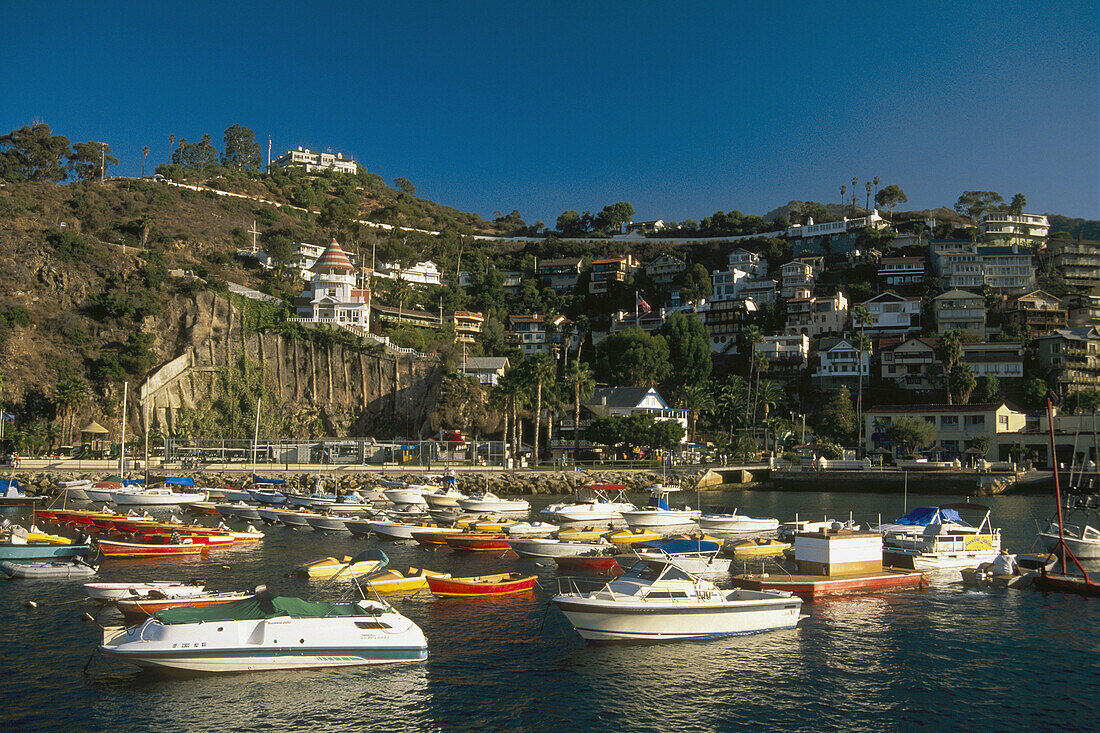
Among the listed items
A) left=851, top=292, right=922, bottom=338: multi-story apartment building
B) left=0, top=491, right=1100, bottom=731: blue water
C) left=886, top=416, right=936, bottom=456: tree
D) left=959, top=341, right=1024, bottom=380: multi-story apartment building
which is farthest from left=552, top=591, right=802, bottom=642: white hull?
left=851, top=292, right=922, bottom=338: multi-story apartment building

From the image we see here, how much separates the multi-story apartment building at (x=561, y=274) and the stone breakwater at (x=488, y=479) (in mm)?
86102

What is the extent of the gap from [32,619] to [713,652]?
2328cm

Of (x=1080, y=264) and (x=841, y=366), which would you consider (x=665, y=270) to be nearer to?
(x=841, y=366)

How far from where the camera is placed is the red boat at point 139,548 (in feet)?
126

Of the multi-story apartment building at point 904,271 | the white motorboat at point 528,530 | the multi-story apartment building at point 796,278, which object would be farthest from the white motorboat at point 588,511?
the multi-story apartment building at point 904,271

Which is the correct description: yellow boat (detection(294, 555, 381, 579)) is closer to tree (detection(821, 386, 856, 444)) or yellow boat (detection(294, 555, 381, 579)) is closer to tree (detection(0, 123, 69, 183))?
tree (detection(821, 386, 856, 444))

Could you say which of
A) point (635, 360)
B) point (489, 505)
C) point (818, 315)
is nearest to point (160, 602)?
point (489, 505)

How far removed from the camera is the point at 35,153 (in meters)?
139

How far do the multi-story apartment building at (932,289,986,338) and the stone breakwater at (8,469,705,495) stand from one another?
205ft

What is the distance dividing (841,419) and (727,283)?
5590 centimetres

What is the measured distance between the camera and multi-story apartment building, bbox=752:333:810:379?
124000mm

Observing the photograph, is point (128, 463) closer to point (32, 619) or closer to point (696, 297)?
point (32, 619)

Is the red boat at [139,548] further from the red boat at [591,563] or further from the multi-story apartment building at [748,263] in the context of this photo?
the multi-story apartment building at [748,263]

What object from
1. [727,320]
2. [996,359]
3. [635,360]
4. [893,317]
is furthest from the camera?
[727,320]
